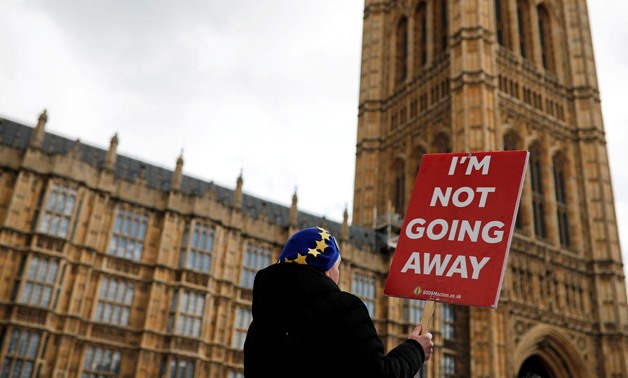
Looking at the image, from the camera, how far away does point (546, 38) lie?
4394cm

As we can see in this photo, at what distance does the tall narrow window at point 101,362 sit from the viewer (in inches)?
819

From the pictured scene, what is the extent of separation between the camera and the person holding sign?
2561 mm

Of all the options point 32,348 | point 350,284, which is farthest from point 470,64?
point 32,348

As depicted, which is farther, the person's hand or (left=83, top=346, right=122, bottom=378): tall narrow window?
(left=83, top=346, right=122, bottom=378): tall narrow window

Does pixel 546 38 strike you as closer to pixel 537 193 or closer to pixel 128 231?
pixel 537 193

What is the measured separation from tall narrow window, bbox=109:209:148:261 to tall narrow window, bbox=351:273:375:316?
1005 centimetres

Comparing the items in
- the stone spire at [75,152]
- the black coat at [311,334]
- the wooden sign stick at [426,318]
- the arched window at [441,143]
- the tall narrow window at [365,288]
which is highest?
the arched window at [441,143]

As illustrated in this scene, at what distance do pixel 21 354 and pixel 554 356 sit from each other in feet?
86.8

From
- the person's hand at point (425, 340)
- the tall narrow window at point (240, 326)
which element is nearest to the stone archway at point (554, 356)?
the tall narrow window at point (240, 326)

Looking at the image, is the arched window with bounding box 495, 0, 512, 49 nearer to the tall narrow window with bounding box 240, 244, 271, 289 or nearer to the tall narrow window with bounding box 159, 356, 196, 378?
the tall narrow window with bounding box 240, 244, 271, 289

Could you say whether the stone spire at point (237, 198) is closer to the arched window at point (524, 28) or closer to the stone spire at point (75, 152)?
the stone spire at point (75, 152)

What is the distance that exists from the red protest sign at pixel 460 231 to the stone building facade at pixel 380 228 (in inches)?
747

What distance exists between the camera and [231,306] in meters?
24.5

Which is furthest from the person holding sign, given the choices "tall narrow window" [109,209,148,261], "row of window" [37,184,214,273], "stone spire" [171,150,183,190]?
"stone spire" [171,150,183,190]
